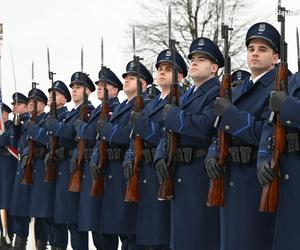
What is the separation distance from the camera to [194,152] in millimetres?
6309

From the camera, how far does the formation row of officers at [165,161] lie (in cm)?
528

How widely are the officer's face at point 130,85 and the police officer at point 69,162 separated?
94cm

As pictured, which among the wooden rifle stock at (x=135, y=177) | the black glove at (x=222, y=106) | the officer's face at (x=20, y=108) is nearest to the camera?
the black glove at (x=222, y=106)

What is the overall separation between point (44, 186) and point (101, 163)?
1761 millimetres

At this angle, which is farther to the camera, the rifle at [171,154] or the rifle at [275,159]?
the rifle at [171,154]

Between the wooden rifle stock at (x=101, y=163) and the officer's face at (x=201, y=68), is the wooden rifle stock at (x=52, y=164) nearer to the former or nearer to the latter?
the wooden rifle stock at (x=101, y=163)

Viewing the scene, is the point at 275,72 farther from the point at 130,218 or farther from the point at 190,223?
the point at 130,218

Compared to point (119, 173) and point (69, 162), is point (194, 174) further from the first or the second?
point (69, 162)

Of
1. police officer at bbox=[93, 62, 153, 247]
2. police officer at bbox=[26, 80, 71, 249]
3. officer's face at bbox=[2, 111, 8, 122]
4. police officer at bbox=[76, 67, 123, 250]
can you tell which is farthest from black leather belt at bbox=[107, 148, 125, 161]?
officer's face at bbox=[2, 111, 8, 122]

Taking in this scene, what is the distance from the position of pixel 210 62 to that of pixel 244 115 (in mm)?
1148

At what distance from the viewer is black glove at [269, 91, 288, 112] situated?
491 cm

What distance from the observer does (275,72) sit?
5.54m

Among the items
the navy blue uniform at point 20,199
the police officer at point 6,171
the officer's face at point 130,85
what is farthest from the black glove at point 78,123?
the police officer at point 6,171

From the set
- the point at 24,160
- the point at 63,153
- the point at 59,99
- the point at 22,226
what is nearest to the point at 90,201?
the point at 63,153
